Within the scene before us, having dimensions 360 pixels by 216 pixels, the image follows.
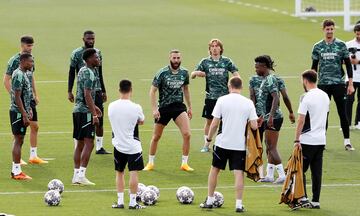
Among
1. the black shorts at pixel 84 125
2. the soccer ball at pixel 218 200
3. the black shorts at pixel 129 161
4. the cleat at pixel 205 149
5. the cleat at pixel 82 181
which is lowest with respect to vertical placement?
the soccer ball at pixel 218 200

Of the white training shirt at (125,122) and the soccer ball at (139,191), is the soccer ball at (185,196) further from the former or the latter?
the white training shirt at (125,122)

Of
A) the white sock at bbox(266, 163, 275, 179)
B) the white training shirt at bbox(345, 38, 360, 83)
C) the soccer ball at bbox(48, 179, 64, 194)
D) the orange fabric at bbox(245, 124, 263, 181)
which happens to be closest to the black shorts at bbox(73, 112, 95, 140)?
the soccer ball at bbox(48, 179, 64, 194)

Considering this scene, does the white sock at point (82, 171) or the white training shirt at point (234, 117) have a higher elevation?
the white training shirt at point (234, 117)

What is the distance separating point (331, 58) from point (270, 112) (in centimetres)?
352

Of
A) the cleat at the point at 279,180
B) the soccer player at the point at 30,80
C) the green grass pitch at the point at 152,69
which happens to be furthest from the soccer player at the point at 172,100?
the soccer player at the point at 30,80

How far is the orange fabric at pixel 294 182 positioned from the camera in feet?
63.8

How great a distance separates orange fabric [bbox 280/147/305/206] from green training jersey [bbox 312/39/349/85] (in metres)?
5.80

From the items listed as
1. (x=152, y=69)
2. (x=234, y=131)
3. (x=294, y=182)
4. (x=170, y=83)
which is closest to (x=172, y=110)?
(x=170, y=83)

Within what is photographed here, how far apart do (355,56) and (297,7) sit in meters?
24.0

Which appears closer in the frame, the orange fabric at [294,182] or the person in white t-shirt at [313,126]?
the orange fabric at [294,182]

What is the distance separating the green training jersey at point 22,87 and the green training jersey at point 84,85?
1084 millimetres

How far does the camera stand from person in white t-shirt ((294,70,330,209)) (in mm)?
19609

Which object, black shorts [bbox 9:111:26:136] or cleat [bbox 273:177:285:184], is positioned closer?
cleat [bbox 273:177:285:184]

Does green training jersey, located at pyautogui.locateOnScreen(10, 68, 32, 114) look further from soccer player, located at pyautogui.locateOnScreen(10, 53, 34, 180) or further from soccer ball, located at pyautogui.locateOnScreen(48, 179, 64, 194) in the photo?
soccer ball, located at pyautogui.locateOnScreen(48, 179, 64, 194)
